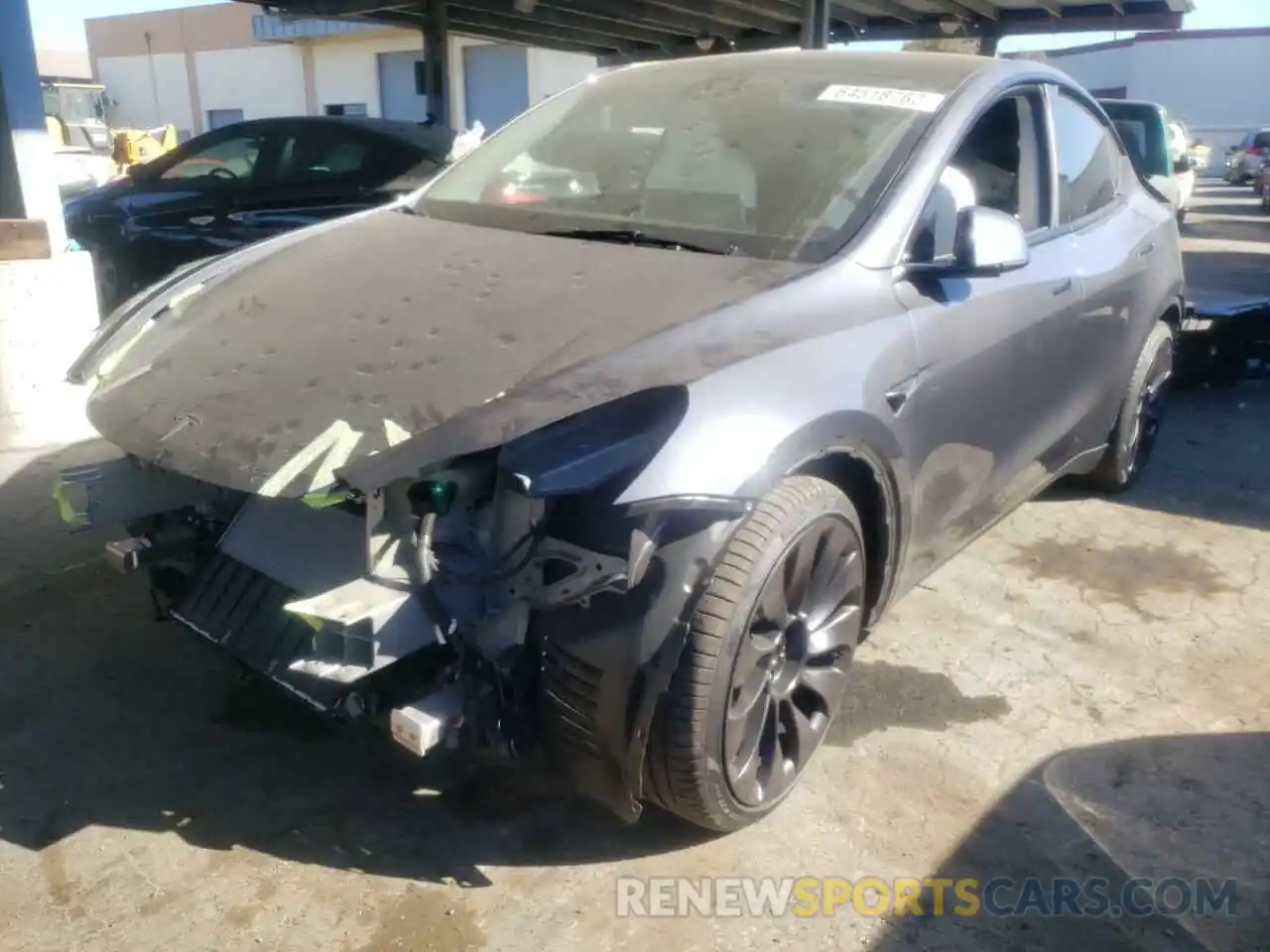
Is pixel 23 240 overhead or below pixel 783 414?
below

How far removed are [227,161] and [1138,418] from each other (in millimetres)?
6352

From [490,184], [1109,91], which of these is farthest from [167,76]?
[490,184]

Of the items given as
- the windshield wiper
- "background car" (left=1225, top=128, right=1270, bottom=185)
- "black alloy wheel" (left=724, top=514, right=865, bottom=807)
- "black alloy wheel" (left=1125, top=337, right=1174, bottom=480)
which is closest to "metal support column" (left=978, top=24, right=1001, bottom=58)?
"black alloy wheel" (left=1125, top=337, right=1174, bottom=480)

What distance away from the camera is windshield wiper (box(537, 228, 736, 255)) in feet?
9.19

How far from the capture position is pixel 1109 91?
39562mm

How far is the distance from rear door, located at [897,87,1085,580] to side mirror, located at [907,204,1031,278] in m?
0.06

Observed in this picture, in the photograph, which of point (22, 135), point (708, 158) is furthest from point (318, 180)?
point (708, 158)

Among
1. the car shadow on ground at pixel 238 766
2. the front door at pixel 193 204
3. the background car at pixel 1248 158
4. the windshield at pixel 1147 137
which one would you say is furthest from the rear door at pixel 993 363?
the background car at pixel 1248 158

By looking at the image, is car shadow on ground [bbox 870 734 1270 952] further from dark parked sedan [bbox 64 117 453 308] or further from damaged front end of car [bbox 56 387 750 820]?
dark parked sedan [bbox 64 117 453 308]

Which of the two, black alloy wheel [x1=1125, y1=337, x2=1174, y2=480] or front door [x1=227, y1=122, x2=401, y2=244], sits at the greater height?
front door [x1=227, y1=122, x2=401, y2=244]

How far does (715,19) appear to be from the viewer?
1083 centimetres

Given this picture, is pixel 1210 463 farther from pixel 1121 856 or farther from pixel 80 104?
pixel 80 104

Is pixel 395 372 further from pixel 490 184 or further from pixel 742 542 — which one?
pixel 490 184

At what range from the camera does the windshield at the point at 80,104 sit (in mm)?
24562
